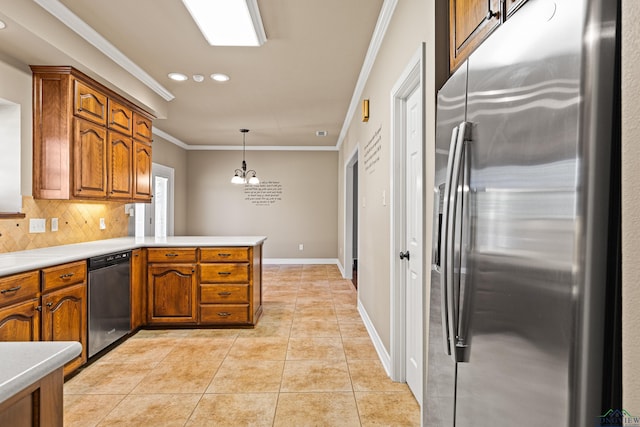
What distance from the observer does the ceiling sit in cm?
255

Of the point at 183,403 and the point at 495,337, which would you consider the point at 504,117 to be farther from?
the point at 183,403

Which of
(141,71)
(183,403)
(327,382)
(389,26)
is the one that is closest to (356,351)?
(327,382)

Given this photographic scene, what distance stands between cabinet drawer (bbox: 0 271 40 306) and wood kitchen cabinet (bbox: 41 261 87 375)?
0.07m

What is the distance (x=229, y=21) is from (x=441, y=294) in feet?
7.75

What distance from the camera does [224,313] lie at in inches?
147

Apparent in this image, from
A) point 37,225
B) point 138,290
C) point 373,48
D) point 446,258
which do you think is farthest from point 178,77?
point 446,258

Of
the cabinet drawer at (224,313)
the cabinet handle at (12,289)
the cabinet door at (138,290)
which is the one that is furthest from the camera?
the cabinet drawer at (224,313)

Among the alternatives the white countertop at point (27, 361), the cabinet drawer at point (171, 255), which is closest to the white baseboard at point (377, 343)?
the cabinet drawer at point (171, 255)

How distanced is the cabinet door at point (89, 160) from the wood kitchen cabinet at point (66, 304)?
779mm

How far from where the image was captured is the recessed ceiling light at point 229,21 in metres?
2.42

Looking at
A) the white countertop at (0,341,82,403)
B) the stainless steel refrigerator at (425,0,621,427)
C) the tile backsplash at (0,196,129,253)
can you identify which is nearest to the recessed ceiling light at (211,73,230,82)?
the tile backsplash at (0,196,129,253)

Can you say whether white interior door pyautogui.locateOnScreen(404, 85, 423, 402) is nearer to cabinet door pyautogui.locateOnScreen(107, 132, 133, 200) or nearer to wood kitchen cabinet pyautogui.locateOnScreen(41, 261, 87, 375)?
wood kitchen cabinet pyautogui.locateOnScreen(41, 261, 87, 375)

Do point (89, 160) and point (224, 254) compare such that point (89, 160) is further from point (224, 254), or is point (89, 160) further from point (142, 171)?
point (224, 254)

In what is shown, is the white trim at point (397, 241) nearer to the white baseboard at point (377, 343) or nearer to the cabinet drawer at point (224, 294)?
the white baseboard at point (377, 343)
